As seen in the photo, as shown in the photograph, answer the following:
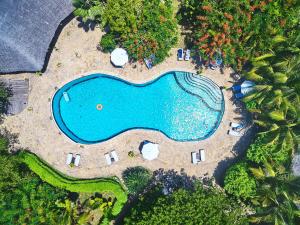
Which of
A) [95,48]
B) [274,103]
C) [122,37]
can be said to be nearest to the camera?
[274,103]

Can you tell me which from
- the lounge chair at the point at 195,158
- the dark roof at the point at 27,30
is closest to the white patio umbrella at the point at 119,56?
the dark roof at the point at 27,30

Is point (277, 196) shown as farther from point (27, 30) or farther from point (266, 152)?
point (27, 30)

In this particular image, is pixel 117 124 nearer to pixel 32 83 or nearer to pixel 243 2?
pixel 32 83

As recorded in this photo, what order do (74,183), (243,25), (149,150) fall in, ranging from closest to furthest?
1. (243,25)
2. (149,150)
3. (74,183)

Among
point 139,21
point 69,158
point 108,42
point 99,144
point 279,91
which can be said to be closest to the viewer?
point 279,91

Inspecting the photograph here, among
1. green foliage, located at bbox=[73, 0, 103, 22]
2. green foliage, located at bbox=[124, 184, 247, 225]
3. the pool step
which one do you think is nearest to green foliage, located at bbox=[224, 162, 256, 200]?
green foliage, located at bbox=[124, 184, 247, 225]

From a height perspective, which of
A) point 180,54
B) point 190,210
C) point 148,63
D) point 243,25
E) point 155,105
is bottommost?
point 190,210

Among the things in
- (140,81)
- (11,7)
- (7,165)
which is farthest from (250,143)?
(11,7)

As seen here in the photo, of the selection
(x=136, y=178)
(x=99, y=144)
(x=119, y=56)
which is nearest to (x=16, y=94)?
(x=99, y=144)
